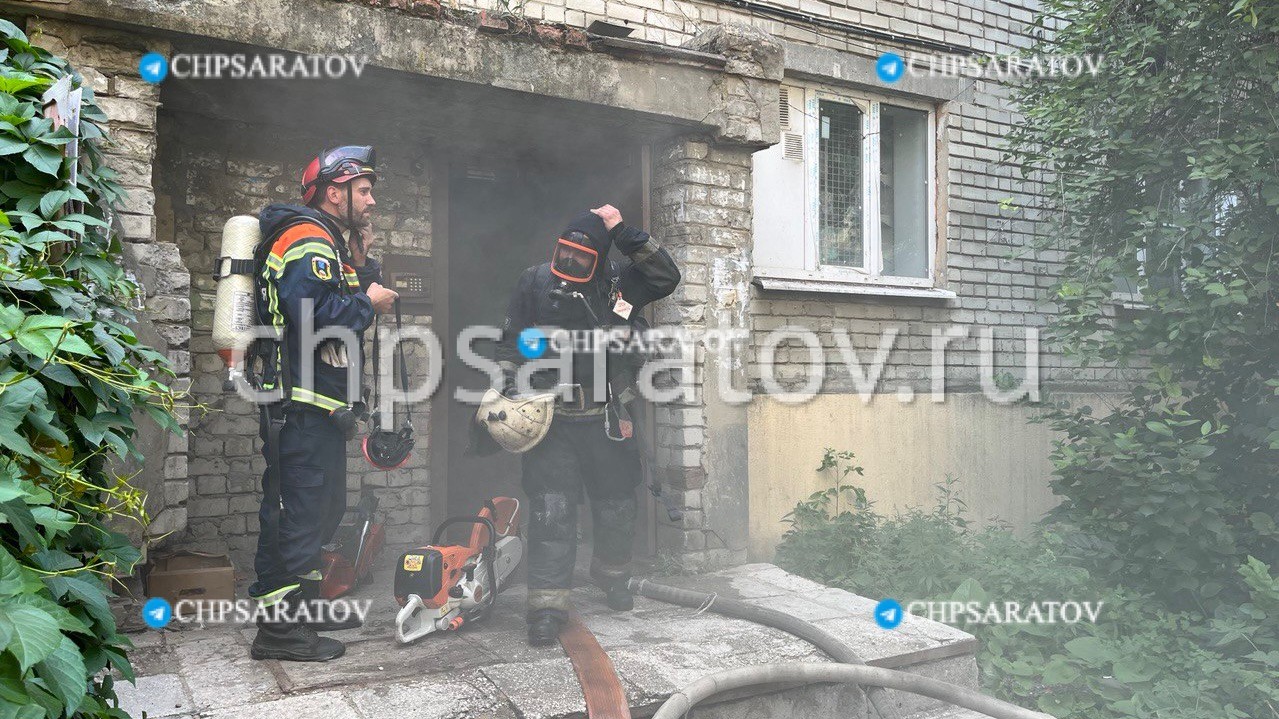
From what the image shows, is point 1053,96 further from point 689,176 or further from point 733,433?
point 733,433

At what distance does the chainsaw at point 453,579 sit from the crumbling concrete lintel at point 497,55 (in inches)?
98.7

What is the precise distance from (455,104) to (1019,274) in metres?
5.60

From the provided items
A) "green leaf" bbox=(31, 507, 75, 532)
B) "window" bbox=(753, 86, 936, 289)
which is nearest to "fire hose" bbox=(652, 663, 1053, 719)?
"green leaf" bbox=(31, 507, 75, 532)

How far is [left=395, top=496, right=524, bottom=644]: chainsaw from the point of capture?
4008 mm

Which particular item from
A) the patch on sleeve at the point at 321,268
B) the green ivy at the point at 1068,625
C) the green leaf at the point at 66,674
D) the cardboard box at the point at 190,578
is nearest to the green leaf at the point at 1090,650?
the green ivy at the point at 1068,625

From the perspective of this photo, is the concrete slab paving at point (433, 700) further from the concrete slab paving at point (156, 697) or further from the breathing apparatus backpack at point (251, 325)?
the breathing apparatus backpack at point (251, 325)

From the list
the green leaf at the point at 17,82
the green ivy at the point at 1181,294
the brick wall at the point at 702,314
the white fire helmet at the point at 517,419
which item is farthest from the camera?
the brick wall at the point at 702,314

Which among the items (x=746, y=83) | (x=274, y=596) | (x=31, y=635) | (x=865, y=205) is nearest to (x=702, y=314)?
(x=746, y=83)

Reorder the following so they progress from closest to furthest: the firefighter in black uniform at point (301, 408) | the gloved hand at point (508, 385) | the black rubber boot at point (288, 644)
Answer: the black rubber boot at point (288, 644), the firefighter in black uniform at point (301, 408), the gloved hand at point (508, 385)

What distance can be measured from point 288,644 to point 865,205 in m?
5.68

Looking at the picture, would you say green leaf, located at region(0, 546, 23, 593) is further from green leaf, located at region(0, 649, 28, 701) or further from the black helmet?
A: the black helmet

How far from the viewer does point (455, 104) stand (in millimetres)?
5324

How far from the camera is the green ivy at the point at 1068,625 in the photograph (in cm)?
453

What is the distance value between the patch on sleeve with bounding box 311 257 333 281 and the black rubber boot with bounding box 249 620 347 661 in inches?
59.5
